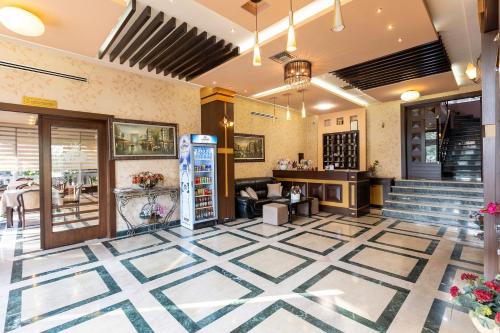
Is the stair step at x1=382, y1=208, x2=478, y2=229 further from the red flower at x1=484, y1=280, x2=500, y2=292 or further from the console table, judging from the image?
the console table

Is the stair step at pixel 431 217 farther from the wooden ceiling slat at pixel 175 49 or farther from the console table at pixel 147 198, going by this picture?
the wooden ceiling slat at pixel 175 49

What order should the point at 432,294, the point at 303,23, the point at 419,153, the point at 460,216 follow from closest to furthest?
the point at 432,294 → the point at 303,23 → the point at 460,216 → the point at 419,153

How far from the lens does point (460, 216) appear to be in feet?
18.0

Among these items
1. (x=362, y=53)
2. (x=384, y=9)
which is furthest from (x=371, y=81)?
(x=384, y=9)

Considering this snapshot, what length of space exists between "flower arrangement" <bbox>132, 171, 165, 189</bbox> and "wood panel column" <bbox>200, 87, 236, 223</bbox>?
1524 millimetres

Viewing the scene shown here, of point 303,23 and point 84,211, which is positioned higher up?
point 303,23

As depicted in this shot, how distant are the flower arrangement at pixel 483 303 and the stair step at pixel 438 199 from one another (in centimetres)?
545

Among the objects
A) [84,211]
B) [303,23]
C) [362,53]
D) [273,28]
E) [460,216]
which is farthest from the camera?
[460,216]

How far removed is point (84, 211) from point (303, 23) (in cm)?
515

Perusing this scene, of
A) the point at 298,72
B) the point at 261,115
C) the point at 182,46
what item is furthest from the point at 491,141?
the point at 261,115

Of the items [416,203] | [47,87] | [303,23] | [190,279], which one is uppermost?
[303,23]

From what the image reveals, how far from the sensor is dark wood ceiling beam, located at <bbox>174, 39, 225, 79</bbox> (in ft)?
13.1

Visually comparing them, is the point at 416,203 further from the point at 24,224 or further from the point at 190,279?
the point at 24,224

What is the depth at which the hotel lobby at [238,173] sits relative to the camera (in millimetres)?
2555
